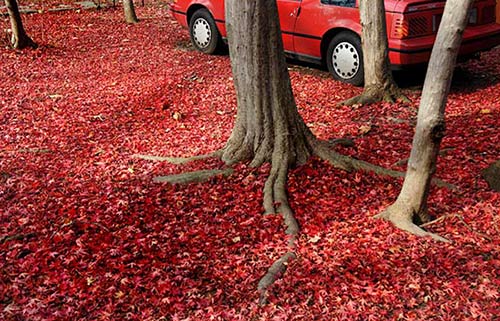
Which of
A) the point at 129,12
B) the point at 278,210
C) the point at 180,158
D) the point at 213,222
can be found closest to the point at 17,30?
the point at 129,12

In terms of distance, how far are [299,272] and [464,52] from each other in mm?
5863

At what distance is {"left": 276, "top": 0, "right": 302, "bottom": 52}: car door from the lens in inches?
377

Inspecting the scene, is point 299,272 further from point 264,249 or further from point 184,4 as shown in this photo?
point 184,4

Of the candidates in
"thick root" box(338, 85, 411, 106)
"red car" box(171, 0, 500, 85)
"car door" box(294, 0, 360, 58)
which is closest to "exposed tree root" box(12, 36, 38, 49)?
"red car" box(171, 0, 500, 85)

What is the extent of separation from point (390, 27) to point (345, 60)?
968 millimetres

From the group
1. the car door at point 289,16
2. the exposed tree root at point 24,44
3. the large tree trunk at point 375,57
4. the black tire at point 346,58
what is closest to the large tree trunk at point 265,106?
the large tree trunk at point 375,57

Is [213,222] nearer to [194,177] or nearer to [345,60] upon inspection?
[194,177]

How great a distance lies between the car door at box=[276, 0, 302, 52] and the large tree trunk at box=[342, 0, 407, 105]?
5.66 feet

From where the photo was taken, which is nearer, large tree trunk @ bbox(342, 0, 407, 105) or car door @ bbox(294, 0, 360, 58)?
large tree trunk @ bbox(342, 0, 407, 105)

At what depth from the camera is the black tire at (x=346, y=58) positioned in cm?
889

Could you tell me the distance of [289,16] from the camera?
31.8 feet

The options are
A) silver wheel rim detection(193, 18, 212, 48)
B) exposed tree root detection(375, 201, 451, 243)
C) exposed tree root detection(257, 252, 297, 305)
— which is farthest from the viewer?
silver wheel rim detection(193, 18, 212, 48)

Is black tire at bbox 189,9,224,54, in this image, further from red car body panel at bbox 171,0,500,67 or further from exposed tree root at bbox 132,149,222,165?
exposed tree root at bbox 132,149,222,165

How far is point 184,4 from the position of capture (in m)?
11.3
